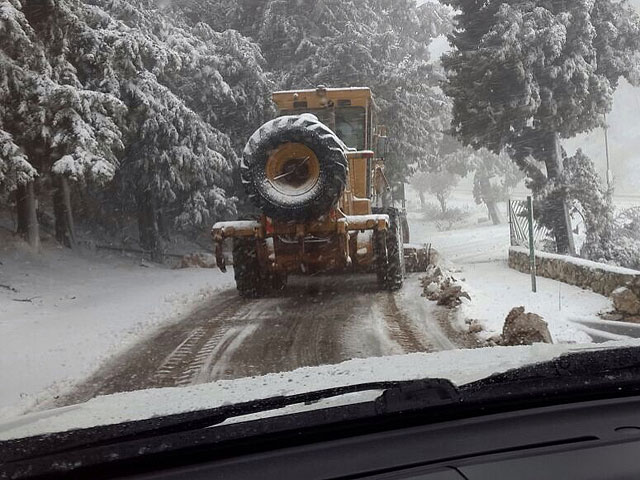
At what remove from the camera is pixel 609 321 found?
6.01 meters

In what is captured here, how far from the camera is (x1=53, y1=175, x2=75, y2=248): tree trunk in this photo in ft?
32.8

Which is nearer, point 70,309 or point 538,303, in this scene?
point 538,303

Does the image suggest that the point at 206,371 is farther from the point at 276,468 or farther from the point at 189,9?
the point at 189,9

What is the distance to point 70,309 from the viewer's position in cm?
754

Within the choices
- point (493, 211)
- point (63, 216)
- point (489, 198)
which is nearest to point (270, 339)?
point (63, 216)

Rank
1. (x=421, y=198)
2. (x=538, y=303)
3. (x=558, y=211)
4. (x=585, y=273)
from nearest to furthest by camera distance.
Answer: (x=538, y=303) → (x=585, y=273) → (x=558, y=211) → (x=421, y=198)

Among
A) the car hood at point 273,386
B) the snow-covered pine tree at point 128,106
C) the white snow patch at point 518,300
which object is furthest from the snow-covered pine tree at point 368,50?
the car hood at point 273,386

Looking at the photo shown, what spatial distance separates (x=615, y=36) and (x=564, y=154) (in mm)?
2869

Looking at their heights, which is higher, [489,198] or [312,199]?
[312,199]

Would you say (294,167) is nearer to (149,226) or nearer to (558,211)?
(149,226)

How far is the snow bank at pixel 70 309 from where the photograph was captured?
500 centimetres

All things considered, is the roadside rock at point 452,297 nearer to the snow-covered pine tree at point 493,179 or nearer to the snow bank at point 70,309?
the snow bank at point 70,309

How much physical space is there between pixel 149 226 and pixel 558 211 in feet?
30.3

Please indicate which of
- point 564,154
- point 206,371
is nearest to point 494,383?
point 206,371
